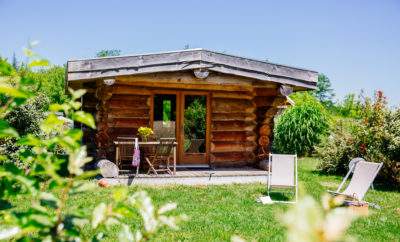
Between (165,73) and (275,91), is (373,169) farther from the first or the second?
(165,73)

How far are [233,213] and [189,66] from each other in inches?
172

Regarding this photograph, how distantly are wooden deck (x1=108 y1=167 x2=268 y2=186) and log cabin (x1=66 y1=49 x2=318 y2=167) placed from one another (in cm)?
87

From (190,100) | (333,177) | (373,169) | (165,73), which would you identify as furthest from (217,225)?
(333,177)

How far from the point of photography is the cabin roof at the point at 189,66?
9844mm

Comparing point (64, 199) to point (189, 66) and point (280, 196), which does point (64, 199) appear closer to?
point (280, 196)

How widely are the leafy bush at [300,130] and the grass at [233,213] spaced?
8.62m

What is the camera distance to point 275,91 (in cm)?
1216

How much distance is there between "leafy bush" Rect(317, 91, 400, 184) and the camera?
12.0m

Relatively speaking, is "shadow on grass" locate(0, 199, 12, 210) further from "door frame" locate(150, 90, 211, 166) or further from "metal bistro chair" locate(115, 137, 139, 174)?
"door frame" locate(150, 90, 211, 166)

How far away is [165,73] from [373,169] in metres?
5.57

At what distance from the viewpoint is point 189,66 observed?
1055 cm

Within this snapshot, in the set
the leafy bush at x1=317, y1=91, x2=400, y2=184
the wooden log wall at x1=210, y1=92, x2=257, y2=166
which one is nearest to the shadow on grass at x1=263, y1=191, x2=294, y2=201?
the wooden log wall at x1=210, y1=92, x2=257, y2=166

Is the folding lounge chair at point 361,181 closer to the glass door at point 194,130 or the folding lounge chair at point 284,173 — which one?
the folding lounge chair at point 284,173

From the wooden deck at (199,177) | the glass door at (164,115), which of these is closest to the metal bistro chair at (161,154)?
the wooden deck at (199,177)
